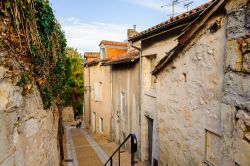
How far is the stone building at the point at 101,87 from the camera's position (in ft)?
53.8

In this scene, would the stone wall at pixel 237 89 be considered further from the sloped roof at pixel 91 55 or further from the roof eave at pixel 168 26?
the sloped roof at pixel 91 55

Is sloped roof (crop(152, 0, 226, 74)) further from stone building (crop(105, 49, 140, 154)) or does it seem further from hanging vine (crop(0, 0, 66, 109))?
stone building (crop(105, 49, 140, 154))

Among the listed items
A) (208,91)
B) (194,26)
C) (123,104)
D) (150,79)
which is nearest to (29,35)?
(194,26)

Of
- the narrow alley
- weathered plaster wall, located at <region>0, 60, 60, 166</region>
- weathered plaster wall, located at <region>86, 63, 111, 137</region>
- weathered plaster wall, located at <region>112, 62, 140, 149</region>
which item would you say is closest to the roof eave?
weathered plaster wall, located at <region>112, 62, 140, 149</region>

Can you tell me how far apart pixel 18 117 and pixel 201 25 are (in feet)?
11.6

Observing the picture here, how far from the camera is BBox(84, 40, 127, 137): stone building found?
53.8ft

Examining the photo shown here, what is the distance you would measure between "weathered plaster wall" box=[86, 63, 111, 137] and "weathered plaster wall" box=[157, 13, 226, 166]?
10.4m

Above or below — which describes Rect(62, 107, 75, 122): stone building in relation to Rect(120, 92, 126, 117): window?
below

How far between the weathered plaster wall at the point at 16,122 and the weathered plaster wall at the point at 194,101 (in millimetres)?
3084

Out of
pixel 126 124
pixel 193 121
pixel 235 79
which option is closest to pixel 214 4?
pixel 235 79

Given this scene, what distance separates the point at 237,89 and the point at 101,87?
14.8 m

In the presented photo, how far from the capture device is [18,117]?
3.05m

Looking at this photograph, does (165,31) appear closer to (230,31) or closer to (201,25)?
(201,25)

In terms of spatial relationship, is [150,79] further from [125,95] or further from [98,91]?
[98,91]
